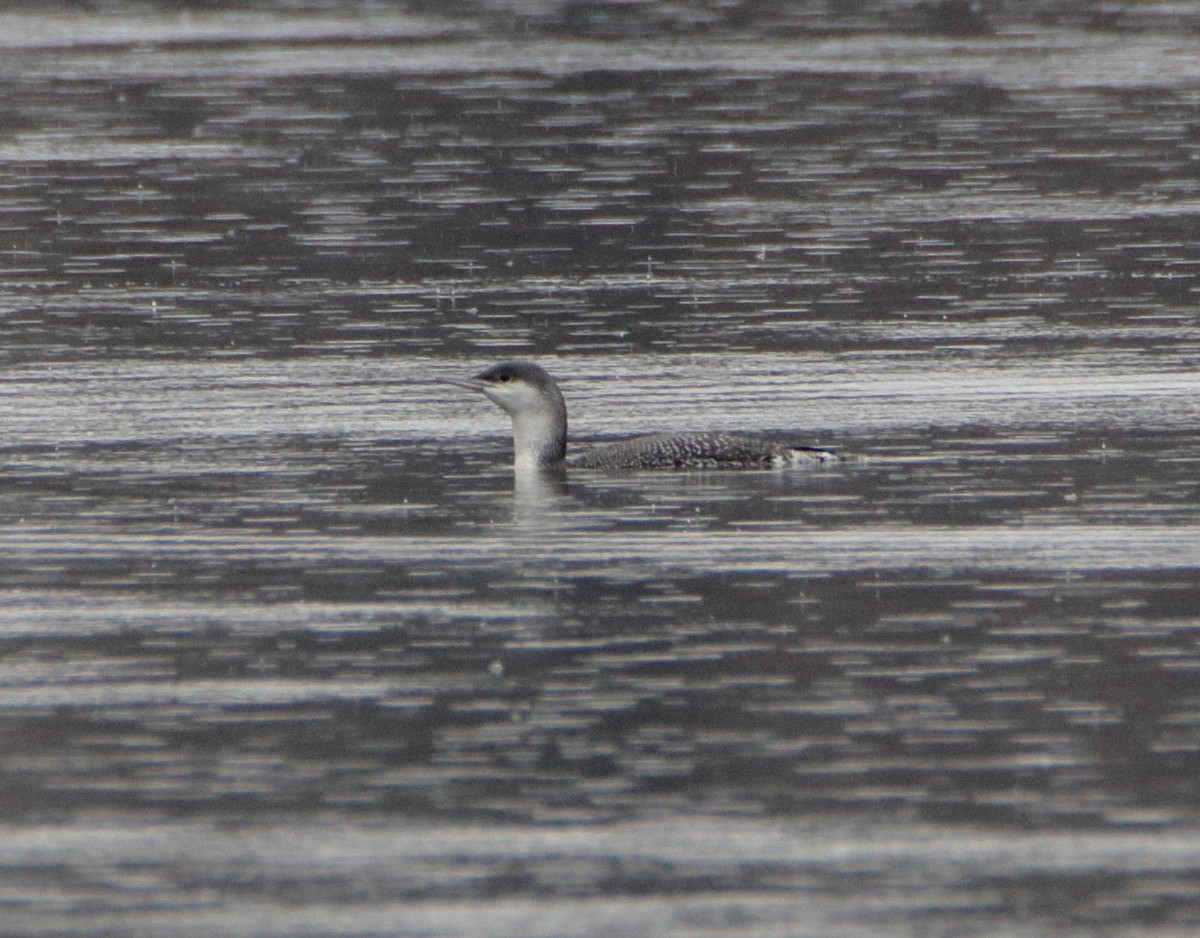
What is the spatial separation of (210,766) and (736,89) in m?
33.1

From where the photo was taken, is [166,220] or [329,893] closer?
[329,893]

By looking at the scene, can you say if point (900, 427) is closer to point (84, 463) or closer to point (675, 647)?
point (84, 463)

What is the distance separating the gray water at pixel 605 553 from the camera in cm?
912

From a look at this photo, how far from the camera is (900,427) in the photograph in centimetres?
1762

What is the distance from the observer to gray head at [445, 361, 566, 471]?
54.9ft

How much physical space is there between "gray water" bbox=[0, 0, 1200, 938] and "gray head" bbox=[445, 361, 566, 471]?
289 mm

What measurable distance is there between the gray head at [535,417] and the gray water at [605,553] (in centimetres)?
29

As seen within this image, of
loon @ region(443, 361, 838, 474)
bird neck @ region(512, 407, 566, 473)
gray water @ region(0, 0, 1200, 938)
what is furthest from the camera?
bird neck @ region(512, 407, 566, 473)

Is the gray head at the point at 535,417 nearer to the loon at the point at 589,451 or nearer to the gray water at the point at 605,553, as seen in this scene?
the loon at the point at 589,451

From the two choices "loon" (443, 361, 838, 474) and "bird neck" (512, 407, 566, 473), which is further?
"bird neck" (512, 407, 566, 473)

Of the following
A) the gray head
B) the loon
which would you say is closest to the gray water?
the loon

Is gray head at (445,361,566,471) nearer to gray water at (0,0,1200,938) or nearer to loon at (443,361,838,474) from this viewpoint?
loon at (443,361,838,474)

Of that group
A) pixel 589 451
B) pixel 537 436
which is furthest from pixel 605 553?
pixel 589 451

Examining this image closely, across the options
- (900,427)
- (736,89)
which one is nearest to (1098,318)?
(900,427)
